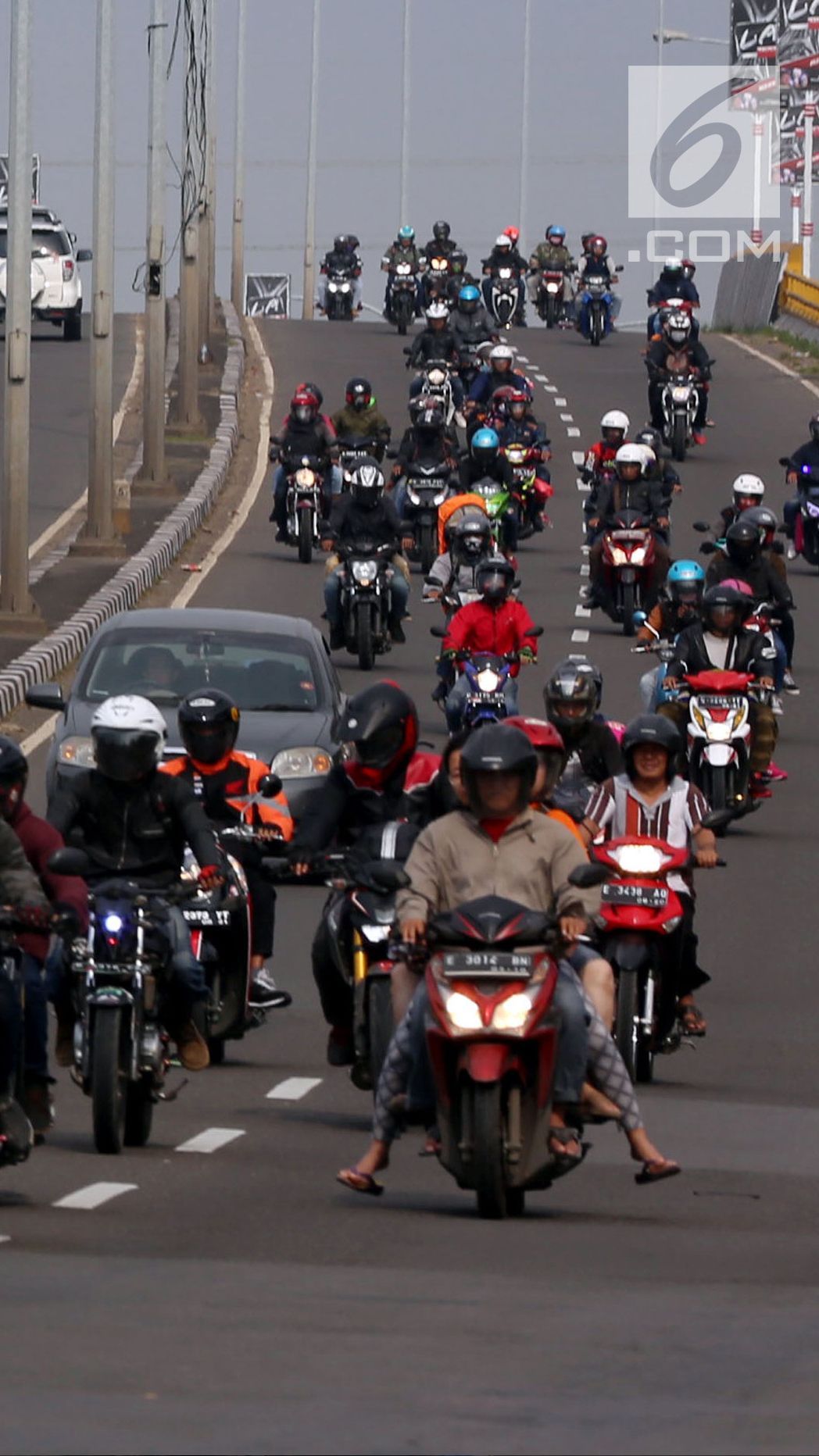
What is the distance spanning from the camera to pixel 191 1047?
11.0 meters

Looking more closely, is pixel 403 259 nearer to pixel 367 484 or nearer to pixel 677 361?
pixel 677 361

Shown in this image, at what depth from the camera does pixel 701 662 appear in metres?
20.9

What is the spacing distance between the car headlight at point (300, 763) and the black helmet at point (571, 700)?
3299 mm

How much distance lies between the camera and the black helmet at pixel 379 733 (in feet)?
37.7

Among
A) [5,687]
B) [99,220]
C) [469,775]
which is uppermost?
[99,220]

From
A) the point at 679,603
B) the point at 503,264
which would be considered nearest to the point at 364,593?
the point at 679,603

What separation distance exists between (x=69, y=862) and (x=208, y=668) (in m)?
9.51

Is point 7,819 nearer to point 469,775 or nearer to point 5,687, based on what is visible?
point 469,775

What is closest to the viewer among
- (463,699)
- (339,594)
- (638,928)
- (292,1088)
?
(638,928)

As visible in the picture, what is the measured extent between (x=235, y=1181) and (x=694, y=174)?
73860 mm

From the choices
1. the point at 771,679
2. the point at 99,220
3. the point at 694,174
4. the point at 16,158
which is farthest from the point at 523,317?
the point at 771,679

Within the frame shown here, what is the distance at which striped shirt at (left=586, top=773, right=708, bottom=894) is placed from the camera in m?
13.0

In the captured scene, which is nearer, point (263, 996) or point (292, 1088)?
point (292, 1088)

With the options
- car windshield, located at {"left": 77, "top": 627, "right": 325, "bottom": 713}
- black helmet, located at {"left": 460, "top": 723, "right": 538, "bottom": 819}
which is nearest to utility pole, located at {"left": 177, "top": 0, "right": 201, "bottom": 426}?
car windshield, located at {"left": 77, "top": 627, "right": 325, "bottom": 713}
